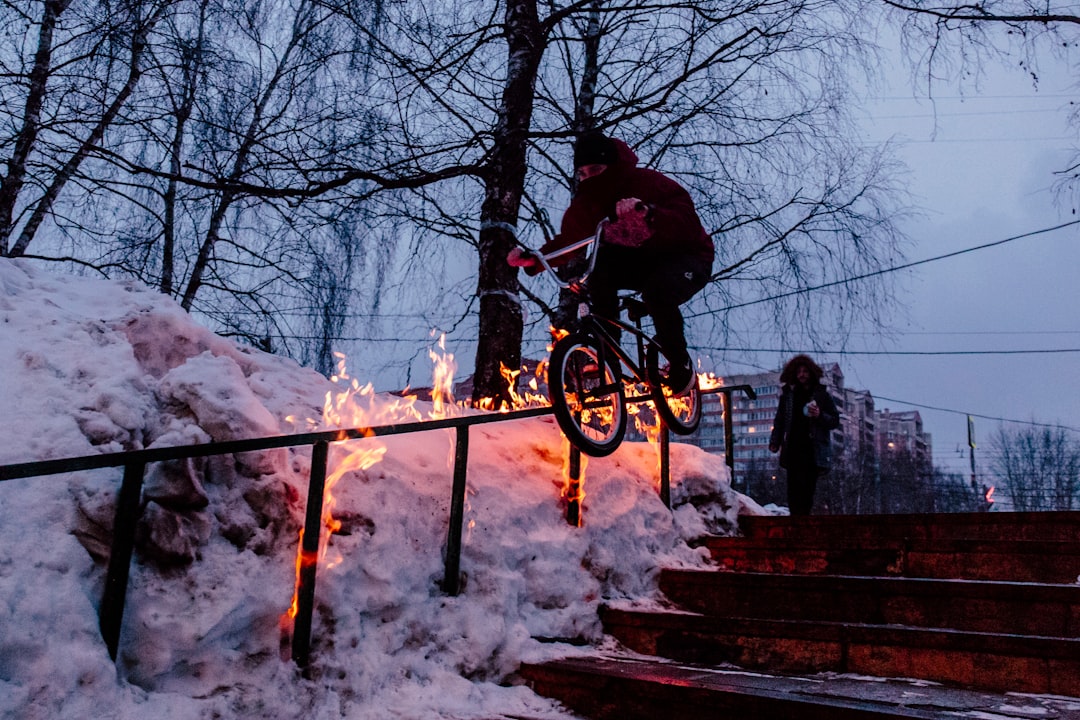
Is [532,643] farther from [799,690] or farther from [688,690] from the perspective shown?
[799,690]

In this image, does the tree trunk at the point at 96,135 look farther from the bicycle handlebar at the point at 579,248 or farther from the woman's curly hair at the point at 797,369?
the woman's curly hair at the point at 797,369

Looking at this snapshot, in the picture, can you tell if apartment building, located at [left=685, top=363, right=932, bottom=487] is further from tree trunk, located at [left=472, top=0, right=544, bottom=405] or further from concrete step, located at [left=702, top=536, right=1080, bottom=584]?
concrete step, located at [left=702, top=536, right=1080, bottom=584]

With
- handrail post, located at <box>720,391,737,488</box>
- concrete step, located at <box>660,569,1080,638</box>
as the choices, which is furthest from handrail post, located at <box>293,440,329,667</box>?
handrail post, located at <box>720,391,737,488</box>

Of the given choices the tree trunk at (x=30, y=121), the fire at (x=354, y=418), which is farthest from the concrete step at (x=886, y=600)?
the tree trunk at (x=30, y=121)

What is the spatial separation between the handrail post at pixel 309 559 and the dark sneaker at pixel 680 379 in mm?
2580

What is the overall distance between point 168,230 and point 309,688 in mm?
8097

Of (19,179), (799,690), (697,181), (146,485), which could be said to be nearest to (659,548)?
(799,690)

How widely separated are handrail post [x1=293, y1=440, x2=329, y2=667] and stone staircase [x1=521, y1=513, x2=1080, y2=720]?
127cm

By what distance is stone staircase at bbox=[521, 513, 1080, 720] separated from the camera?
3455 millimetres

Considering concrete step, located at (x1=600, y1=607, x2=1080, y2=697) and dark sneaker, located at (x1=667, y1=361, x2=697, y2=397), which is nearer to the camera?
concrete step, located at (x1=600, y1=607, x2=1080, y2=697)

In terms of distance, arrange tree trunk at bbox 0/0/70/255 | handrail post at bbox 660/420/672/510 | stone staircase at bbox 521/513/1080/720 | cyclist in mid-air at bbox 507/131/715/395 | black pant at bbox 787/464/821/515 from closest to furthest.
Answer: stone staircase at bbox 521/513/1080/720, cyclist in mid-air at bbox 507/131/715/395, handrail post at bbox 660/420/672/510, tree trunk at bbox 0/0/70/255, black pant at bbox 787/464/821/515

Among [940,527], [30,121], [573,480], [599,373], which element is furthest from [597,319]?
[30,121]

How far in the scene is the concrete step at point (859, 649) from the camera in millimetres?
3559

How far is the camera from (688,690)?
136 inches
